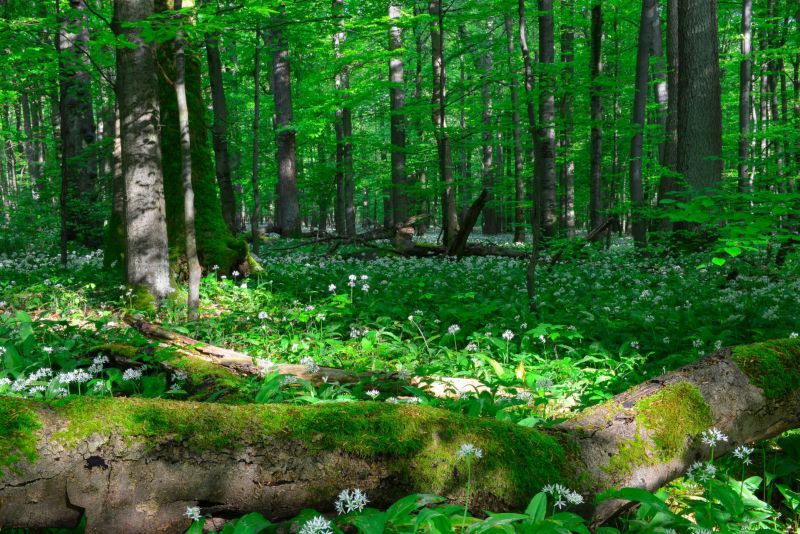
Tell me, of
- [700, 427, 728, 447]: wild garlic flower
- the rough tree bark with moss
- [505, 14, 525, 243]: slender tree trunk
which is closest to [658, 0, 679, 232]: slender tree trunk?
[505, 14, 525, 243]: slender tree trunk

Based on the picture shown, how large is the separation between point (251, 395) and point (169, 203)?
20.1ft

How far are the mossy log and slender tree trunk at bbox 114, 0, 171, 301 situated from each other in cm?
561

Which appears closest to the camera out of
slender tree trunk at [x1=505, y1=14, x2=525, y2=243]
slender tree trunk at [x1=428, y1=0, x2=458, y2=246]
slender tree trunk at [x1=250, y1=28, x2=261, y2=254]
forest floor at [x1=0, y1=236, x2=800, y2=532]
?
forest floor at [x1=0, y1=236, x2=800, y2=532]

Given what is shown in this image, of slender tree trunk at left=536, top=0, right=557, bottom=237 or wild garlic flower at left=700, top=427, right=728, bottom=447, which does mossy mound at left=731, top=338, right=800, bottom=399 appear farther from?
slender tree trunk at left=536, top=0, right=557, bottom=237

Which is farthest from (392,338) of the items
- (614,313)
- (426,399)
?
(614,313)

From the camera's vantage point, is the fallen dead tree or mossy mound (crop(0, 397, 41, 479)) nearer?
mossy mound (crop(0, 397, 41, 479))

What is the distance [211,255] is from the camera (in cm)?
902

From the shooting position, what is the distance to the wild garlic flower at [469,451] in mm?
2031

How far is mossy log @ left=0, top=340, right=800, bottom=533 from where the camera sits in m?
1.83

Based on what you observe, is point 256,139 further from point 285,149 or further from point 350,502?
point 350,502

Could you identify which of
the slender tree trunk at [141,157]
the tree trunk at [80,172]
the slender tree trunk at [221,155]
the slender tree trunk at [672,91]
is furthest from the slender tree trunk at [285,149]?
the slender tree trunk at [672,91]

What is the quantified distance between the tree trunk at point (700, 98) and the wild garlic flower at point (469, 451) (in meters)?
9.46

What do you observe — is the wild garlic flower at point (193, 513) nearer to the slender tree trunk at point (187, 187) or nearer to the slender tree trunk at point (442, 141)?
the slender tree trunk at point (187, 187)

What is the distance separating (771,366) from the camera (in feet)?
9.80
